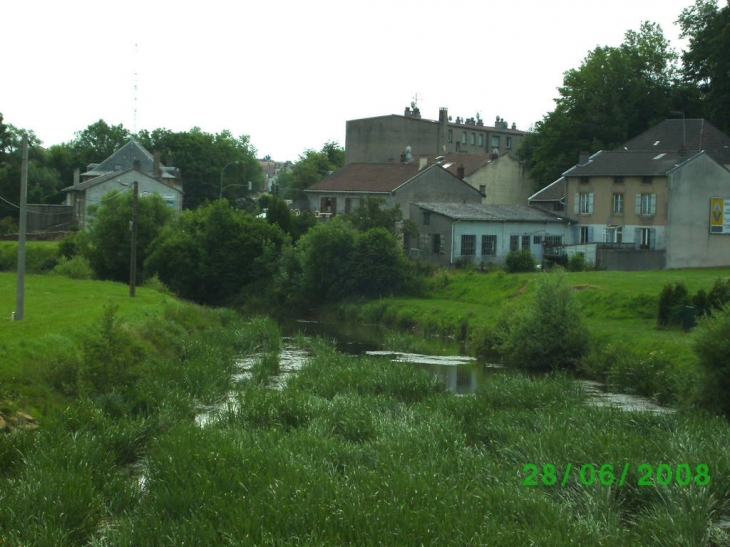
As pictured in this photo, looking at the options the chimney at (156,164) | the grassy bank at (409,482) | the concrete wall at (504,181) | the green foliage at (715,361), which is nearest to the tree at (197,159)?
the chimney at (156,164)

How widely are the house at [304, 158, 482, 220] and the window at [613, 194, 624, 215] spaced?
49.1ft

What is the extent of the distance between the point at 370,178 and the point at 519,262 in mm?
23694

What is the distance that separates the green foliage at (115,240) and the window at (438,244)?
59.7ft

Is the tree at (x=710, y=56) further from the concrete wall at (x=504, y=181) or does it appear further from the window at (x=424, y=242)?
the window at (x=424, y=242)

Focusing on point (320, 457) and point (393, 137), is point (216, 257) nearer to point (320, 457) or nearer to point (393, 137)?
point (320, 457)

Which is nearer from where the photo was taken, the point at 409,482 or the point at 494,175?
the point at 409,482

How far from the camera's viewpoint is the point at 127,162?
88.6 meters

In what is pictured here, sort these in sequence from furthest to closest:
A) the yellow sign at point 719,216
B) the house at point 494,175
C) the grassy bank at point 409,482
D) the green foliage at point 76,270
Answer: the house at point 494,175
the yellow sign at point 719,216
the green foliage at point 76,270
the grassy bank at point 409,482

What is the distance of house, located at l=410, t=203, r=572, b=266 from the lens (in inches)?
2259

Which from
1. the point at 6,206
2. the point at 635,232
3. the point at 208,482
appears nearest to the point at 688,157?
the point at 635,232

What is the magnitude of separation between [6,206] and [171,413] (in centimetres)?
6389

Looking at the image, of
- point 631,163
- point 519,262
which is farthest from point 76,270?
point 631,163

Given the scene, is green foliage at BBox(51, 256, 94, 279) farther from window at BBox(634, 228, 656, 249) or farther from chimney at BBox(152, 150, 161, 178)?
window at BBox(634, 228, 656, 249)

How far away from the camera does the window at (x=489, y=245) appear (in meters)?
58.2
